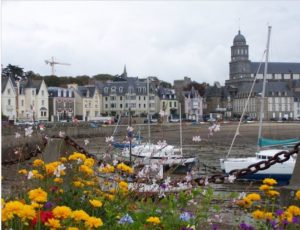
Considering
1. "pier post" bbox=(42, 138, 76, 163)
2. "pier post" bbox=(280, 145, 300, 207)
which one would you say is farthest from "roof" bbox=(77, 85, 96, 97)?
"pier post" bbox=(280, 145, 300, 207)

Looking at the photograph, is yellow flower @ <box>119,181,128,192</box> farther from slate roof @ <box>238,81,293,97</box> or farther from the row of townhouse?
slate roof @ <box>238,81,293,97</box>

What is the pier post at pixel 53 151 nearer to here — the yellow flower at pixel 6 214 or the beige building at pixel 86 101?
the yellow flower at pixel 6 214

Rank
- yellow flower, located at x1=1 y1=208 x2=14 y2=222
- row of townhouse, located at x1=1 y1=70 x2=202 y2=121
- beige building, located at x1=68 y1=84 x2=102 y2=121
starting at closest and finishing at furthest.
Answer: yellow flower, located at x1=1 y1=208 x2=14 y2=222 < row of townhouse, located at x1=1 y1=70 x2=202 y2=121 < beige building, located at x1=68 y1=84 x2=102 y2=121

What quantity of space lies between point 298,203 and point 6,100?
81378 mm

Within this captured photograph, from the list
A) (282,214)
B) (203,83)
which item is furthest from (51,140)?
(203,83)

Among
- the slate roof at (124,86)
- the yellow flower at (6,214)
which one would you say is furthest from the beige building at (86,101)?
the yellow flower at (6,214)

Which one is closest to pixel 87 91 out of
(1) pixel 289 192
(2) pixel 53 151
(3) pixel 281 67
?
(3) pixel 281 67

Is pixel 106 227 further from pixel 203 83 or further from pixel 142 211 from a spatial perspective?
pixel 203 83

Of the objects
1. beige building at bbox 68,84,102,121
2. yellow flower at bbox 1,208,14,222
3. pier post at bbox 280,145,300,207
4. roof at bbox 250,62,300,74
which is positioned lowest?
pier post at bbox 280,145,300,207

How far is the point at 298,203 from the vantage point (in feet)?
15.4

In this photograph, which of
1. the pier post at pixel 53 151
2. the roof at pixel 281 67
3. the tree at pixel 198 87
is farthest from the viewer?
the roof at pixel 281 67

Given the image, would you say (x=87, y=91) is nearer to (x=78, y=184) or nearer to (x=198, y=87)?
(x=198, y=87)

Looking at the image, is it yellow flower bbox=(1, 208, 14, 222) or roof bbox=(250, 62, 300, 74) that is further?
roof bbox=(250, 62, 300, 74)

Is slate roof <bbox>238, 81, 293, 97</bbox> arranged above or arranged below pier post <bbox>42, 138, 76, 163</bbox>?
above
